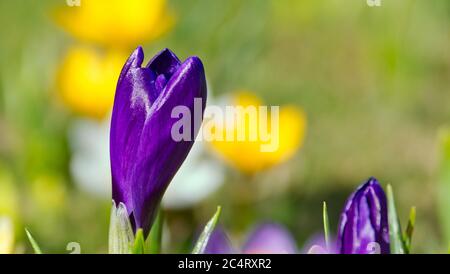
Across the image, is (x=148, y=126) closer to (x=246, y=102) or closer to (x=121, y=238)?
(x=121, y=238)

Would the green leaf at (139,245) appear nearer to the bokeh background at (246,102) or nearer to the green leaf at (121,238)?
the green leaf at (121,238)

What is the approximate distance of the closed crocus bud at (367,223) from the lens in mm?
560

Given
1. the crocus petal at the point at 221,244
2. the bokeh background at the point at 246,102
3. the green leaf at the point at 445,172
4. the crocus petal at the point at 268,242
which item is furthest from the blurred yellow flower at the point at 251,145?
the crocus petal at the point at 221,244

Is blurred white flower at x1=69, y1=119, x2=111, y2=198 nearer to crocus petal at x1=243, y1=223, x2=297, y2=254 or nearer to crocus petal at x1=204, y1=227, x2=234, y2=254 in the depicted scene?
crocus petal at x1=243, y1=223, x2=297, y2=254

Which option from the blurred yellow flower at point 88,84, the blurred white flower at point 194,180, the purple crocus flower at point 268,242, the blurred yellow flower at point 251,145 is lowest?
the purple crocus flower at point 268,242

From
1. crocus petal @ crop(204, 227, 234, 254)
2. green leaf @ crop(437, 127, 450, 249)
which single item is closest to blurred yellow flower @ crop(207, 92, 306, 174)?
green leaf @ crop(437, 127, 450, 249)

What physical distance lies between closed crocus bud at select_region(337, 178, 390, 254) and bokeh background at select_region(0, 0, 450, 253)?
1.77ft

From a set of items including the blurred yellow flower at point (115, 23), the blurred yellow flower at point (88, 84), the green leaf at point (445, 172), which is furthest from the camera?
the blurred yellow flower at point (115, 23)

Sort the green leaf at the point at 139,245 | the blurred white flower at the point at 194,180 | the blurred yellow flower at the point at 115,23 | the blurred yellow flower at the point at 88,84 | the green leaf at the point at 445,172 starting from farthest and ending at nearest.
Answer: the blurred yellow flower at the point at 115,23, the blurred yellow flower at the point at 88,84, the blurred white flower at the point at 194,180, the green leaf at the point at 445,172, the green leaf at the point at 139,245

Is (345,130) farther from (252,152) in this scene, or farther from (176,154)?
(176,154)

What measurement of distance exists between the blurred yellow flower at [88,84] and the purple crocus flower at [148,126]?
0.80m

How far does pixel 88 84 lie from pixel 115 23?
16 cm

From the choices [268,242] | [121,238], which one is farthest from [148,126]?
[268,242]

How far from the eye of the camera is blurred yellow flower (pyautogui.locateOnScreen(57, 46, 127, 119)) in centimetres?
139
